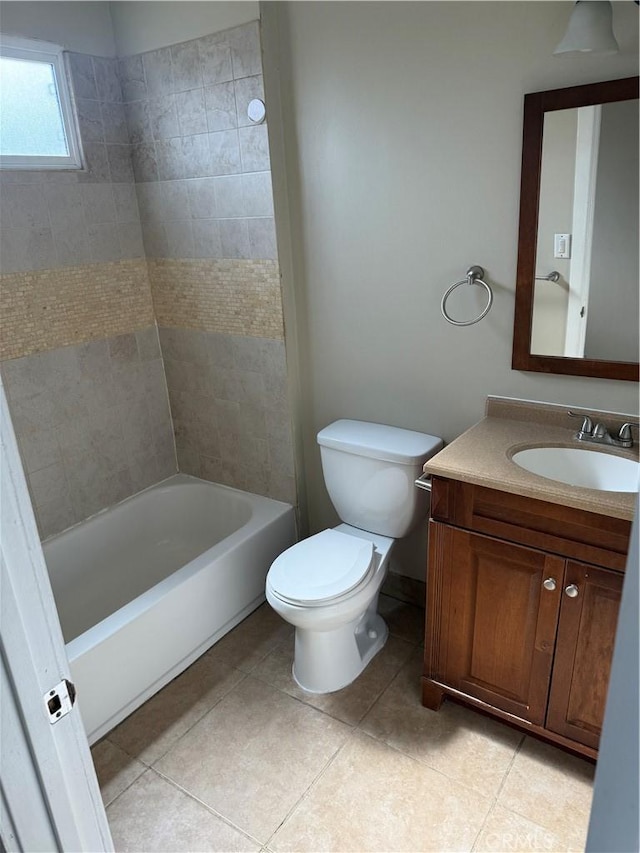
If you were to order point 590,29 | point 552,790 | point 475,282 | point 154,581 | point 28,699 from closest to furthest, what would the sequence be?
point 28,699 < point 590,29 < point 552,790 < point 475,282 < point 154,581

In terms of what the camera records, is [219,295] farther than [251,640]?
Yes

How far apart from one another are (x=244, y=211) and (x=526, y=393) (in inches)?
50.3

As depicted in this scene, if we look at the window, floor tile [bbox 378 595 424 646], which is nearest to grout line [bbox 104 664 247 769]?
floor tile [bbox 378 595 424 646]

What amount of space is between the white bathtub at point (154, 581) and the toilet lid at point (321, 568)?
0.36 m

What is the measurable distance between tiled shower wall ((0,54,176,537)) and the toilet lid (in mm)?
1049

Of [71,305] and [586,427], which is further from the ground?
[71,305]

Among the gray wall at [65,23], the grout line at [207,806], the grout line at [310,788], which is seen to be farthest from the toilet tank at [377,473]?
the gray wall at [65,23]

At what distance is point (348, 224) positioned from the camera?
2.28 m

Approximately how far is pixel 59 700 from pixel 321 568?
1.28 meters

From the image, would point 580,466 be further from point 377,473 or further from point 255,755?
point 255,755

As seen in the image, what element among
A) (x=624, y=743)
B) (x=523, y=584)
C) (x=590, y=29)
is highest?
(x=590, y=29)

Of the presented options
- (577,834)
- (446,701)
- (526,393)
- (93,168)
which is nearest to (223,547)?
(446,701)

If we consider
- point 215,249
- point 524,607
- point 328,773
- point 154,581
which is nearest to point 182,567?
point 154,581

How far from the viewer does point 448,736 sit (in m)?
1.99
